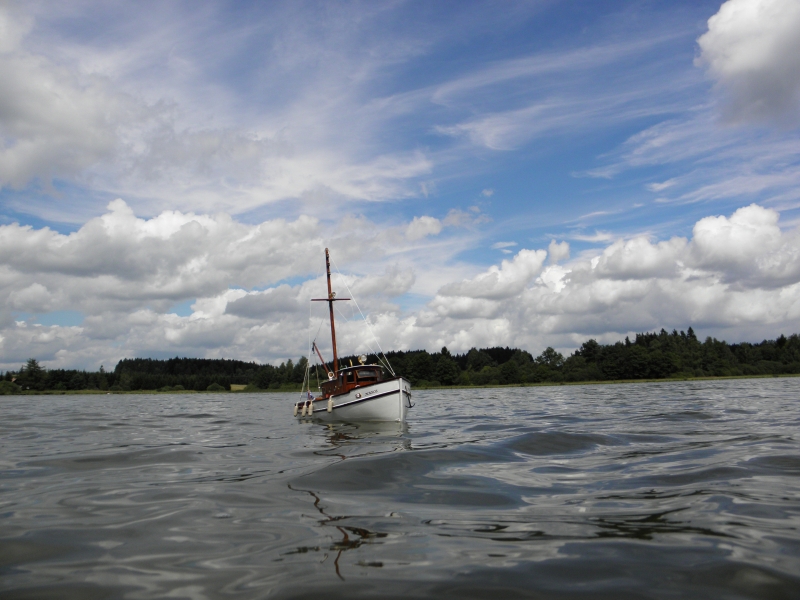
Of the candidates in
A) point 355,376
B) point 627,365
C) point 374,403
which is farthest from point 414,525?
point 627,365

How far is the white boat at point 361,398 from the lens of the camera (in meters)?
28.5

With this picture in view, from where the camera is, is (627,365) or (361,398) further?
(627,365)

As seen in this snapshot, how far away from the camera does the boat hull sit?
92.9 feet

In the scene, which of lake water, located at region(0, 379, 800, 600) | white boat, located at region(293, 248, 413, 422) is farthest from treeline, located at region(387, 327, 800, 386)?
lake water, located at region(0, 379, 800, 600)

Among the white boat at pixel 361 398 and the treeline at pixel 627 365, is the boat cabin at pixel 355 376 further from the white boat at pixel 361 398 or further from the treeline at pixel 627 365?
the treeline at pixel 627 365

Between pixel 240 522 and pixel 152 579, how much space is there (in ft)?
6.75

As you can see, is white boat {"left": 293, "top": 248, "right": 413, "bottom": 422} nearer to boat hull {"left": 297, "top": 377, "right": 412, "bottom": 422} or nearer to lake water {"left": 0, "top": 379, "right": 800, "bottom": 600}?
boat hull {"left": 297, "top": 377, "right": 412, "bottom": 422}

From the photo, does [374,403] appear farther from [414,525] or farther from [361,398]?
[414,525]

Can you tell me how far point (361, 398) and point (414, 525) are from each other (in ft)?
76.6

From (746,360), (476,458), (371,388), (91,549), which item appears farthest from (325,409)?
(746,360)

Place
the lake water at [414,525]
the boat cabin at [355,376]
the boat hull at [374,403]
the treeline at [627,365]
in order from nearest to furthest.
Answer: the lake water at [414,525], the boat hull at [374,403], the boat cabin at [355,376], the treeline at [627,365]

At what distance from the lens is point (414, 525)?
6676 mm

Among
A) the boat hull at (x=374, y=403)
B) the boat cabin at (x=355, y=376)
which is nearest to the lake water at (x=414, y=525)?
the boat hull at (x=374, y=403)

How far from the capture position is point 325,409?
33.6 m
